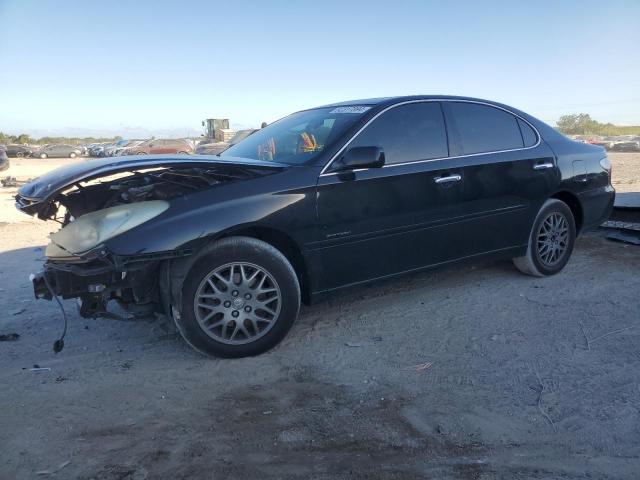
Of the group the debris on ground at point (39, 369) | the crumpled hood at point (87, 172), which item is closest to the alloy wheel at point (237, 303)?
the crumpled hood at point (87, 172)

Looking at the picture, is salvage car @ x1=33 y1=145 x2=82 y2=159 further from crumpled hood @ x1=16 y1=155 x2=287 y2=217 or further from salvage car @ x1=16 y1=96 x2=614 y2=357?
crumpled hood @ x1=16 y1=155 x2=287 y2=217

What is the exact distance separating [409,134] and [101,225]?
2427mm

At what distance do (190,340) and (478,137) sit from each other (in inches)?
118

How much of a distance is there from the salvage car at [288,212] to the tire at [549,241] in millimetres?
78

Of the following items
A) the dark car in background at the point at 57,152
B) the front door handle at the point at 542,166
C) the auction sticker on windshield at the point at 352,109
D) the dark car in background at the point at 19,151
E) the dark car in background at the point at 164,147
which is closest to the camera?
the auction sticker on windshield at the point at 352,109

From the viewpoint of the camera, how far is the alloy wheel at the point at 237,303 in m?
3.45

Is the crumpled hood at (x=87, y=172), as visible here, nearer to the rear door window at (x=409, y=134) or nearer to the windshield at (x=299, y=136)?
the windshield at (x=299, y=136)

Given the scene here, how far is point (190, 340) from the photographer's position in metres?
3.46

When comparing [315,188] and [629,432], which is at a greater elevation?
[315,188]

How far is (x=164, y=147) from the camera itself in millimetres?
30875

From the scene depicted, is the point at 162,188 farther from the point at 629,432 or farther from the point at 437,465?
the point at 629,432

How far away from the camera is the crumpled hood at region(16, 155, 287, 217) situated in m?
3.16

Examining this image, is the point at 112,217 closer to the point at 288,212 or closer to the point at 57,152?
the point at 288,212

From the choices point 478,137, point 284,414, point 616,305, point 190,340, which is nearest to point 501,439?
point 284,414
